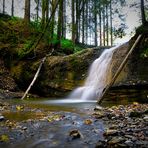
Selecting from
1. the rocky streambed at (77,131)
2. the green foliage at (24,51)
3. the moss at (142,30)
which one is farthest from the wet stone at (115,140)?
the green foliage at (24,51)

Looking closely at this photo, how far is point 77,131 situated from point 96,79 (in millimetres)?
10216

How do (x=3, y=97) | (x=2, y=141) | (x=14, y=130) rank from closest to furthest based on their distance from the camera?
(x=2, y=141), (x=14, y=130), (x=3, y=97)

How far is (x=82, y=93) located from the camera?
15500 mm

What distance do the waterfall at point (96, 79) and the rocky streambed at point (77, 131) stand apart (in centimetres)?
704

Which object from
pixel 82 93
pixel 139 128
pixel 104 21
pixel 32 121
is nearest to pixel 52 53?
pixel 82 93

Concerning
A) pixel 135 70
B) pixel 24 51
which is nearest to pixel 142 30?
pixel 135 70

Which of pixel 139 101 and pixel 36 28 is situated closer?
pixel 139 101

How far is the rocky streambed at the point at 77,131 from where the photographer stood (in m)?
5.16

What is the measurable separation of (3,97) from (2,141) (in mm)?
9721

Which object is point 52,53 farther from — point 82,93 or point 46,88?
point 82,93

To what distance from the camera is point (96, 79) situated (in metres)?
15.9

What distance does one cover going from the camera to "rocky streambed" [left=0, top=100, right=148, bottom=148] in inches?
203

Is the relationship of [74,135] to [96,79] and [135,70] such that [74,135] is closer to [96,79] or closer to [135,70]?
[135,70]

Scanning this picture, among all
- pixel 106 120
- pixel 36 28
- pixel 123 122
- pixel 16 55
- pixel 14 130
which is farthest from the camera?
pixel 36 28
